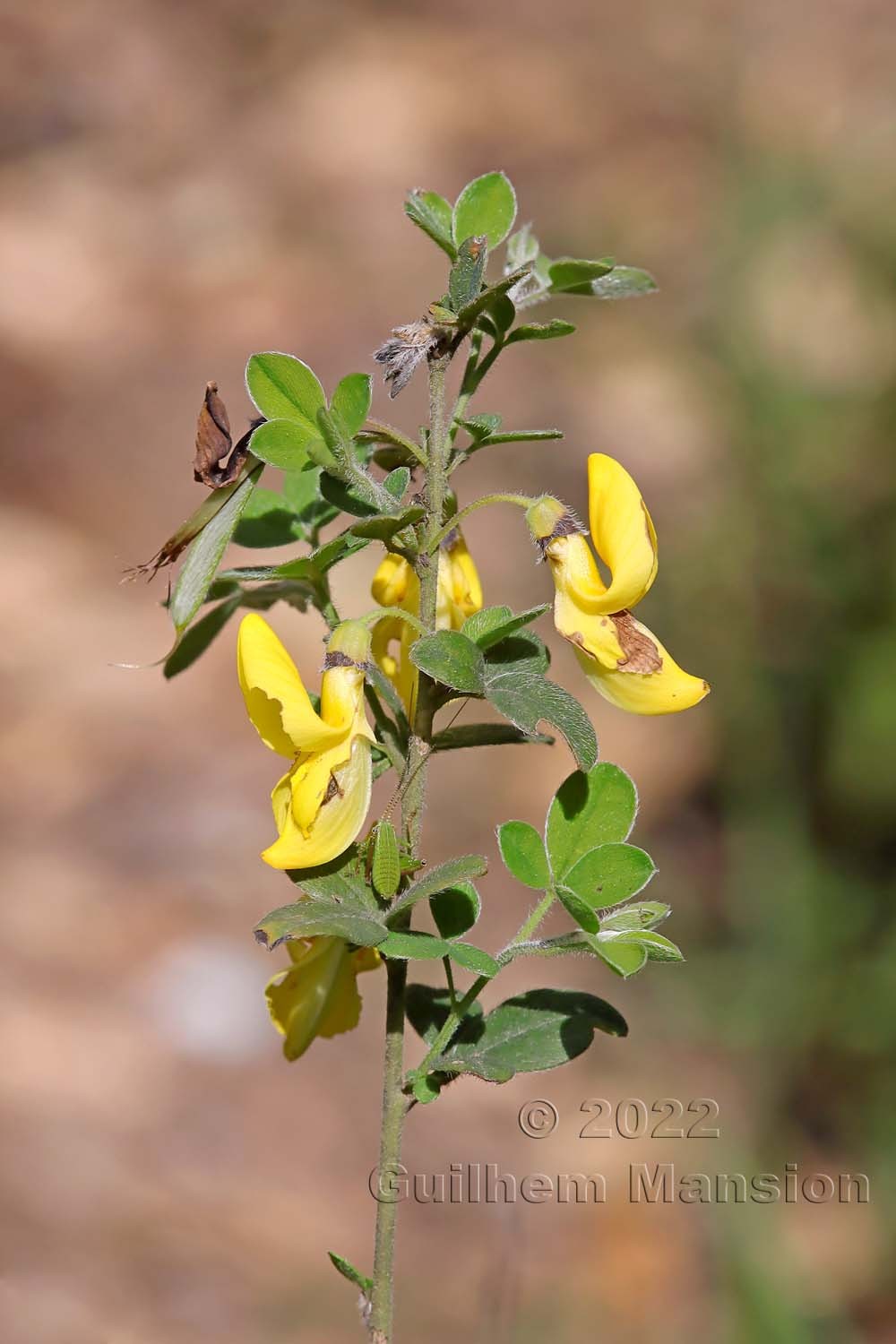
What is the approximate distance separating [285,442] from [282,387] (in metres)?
0.04

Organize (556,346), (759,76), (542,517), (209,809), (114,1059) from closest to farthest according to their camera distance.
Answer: (542,517), (114,1059), (209,809), (556,346), (759,76)

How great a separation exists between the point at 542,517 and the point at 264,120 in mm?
6705

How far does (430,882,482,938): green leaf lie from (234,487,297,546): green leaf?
374 mm

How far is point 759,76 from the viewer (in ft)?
19.8

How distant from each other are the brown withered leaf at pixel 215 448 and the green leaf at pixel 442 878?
0.33 m

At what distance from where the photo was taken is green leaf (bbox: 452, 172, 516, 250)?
1011mm

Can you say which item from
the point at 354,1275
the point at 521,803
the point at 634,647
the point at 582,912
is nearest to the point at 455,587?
the point at 634,647

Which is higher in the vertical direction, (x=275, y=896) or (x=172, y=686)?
(x=172, y=686)

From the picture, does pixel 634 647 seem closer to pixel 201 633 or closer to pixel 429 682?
pixel 429 682

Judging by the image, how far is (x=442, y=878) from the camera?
2.99ft

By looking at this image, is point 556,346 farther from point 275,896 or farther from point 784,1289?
point 784,1289

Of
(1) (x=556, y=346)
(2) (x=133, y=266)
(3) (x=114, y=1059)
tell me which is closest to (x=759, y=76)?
(1) (x=556, y=346)

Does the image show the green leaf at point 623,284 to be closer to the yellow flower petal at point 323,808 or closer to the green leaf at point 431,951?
the yellow flower petal at point 323,808

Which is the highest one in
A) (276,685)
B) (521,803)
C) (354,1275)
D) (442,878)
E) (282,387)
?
(521,803)
